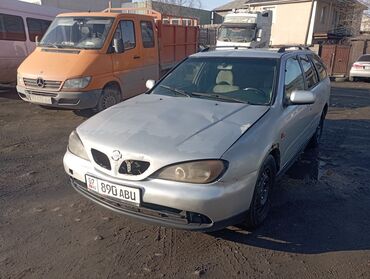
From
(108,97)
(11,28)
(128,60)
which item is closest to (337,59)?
(128,60)

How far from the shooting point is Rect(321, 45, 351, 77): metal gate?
19.1 meters

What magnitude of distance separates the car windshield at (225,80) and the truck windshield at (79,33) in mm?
3377

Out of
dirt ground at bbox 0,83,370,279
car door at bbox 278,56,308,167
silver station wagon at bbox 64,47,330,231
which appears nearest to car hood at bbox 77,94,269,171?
silver station wagon at bbox 64,47,330,231

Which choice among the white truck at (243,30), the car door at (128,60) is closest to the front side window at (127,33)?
the car door at (128,60)

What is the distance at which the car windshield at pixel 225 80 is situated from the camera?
3.69 m

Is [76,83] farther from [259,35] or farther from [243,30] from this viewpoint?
[259,35]

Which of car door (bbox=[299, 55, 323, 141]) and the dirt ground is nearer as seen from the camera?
the dirt ground

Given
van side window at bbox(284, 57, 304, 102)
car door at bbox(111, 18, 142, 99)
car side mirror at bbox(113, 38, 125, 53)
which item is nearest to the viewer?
van side window at bbox(284, 57, 304, 102)

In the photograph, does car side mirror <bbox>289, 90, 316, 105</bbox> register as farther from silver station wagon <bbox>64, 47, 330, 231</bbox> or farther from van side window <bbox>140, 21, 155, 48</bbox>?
van side window <bbox>140, 21, 155, 48</bbox>

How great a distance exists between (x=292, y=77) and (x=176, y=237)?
2.36m

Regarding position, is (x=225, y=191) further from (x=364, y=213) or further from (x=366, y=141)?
(x=366, y=141)

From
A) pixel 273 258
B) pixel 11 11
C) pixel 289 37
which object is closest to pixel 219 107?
pixel 273 258

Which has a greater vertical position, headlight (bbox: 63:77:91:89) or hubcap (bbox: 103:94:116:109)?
headlight (bbox: 63:77:91:89)

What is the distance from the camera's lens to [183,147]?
267 cm
